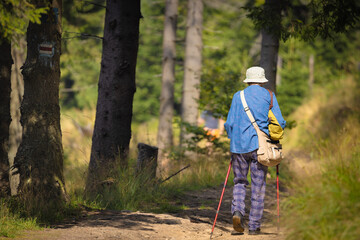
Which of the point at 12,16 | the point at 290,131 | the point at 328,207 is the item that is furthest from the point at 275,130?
the point at 290,131

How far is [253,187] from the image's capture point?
22.3 feet

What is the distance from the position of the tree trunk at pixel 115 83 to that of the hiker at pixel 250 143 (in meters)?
2.49

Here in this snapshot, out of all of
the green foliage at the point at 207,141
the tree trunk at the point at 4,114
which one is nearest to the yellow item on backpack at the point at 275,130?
the tree trunk at the point at 4,114

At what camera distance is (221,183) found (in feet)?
37.0

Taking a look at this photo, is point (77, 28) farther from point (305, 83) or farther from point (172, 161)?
point (305, 83)

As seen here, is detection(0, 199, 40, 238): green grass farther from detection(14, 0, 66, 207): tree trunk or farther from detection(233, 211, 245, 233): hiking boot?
detection(233, 211, 245, 233): hiking boot

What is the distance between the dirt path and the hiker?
0.82 feet

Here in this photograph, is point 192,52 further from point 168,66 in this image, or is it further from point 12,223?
point 12,223

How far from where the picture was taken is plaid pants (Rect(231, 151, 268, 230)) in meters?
6.72

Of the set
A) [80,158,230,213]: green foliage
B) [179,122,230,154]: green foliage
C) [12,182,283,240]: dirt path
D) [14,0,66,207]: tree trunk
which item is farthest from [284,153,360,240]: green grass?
[179,122,230,154]: green foliage

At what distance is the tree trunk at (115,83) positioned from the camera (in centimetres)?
863

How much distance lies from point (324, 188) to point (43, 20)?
4.62 m

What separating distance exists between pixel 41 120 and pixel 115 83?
1.73 m

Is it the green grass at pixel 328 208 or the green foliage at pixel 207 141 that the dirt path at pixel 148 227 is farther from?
the green foliage at pixel 207 141
